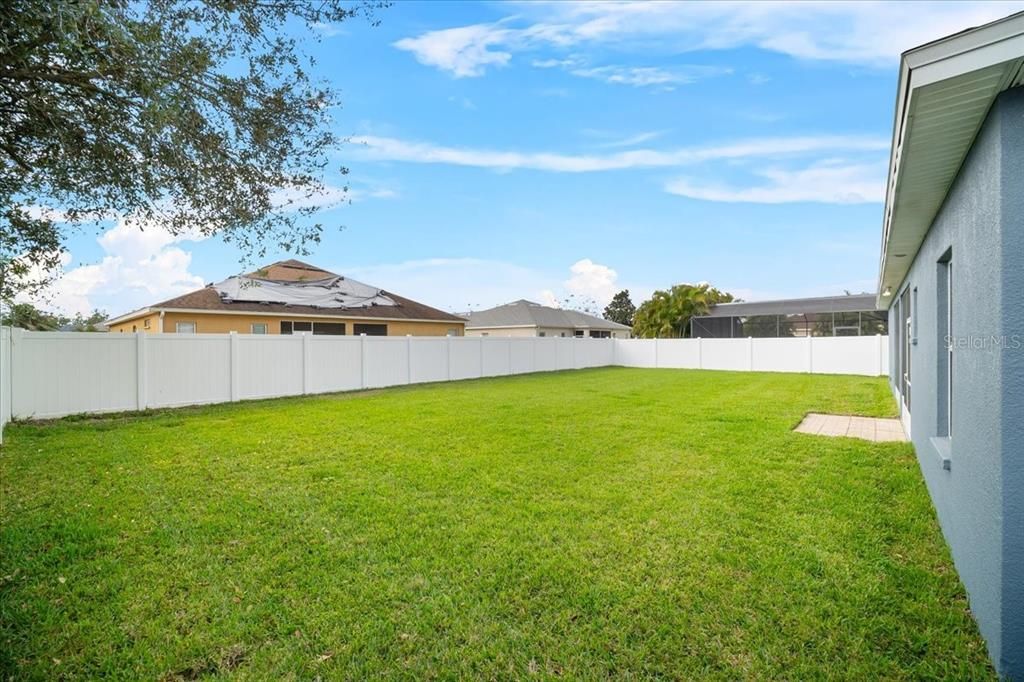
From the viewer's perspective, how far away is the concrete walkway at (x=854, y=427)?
Result: 24.7 ft

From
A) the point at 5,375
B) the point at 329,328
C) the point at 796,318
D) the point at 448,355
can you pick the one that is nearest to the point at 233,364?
the point at 5,375

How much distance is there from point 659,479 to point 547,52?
8.66m

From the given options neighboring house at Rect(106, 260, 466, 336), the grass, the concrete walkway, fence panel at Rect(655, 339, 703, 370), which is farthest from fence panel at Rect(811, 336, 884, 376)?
neighboring house at Rect(106, 260, 466, 336)

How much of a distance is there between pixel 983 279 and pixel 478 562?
10.3ft

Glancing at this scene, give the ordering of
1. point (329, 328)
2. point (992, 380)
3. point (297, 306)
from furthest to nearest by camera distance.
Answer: point (329, 328), point (297, 306), point (992, 380)

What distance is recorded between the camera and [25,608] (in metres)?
2.97

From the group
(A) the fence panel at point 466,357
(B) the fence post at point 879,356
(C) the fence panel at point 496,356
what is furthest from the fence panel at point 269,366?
(B) the fence post at point 879,356

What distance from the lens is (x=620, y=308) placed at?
62.3 meters

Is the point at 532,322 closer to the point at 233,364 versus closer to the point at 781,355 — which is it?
the point at 781,355

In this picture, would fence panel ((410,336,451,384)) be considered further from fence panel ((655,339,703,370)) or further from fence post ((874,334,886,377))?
fence post ((874,334,886,377))

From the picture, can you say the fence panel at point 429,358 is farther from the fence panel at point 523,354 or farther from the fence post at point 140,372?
the fence post at point 140,372

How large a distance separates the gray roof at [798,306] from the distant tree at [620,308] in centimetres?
3072

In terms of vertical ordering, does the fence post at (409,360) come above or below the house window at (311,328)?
below

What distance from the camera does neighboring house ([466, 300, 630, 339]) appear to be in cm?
3344
